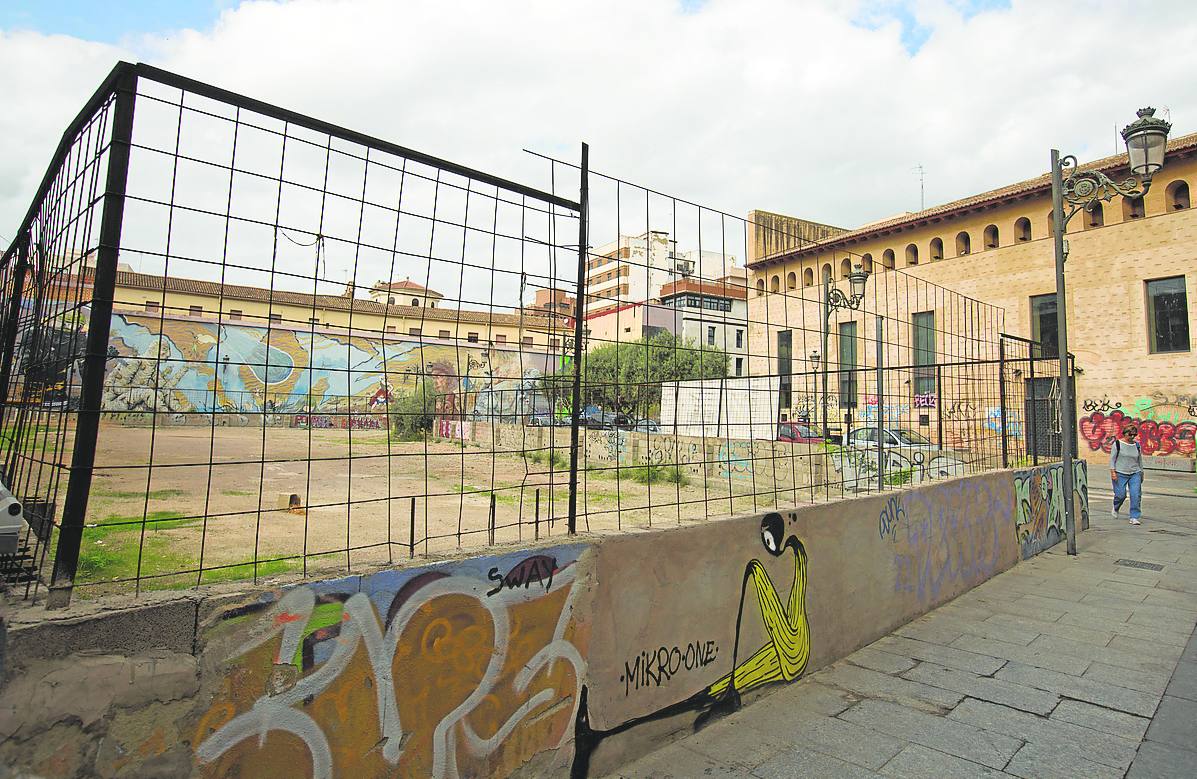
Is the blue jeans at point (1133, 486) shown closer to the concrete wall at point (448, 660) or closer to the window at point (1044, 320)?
the concrete wall at point (448, 660)

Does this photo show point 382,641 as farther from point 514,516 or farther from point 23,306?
point 514,516

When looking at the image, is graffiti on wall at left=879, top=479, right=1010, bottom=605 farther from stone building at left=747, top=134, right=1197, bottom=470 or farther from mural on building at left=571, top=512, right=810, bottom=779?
stone building at left=747, top=134, right=1197, bottom=470

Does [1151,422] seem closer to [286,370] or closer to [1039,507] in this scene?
[1039,507]

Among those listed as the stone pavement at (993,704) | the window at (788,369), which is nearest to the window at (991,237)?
the window at (788,369)

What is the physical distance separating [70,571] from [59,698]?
0.35 m

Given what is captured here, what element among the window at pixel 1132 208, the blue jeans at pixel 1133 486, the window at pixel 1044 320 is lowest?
the blue jeans at pixel 1133 486

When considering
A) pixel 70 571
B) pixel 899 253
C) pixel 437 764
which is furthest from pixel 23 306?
pixel 899 253

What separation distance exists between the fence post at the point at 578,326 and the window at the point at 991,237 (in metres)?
29.6

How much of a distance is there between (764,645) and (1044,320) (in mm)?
27215

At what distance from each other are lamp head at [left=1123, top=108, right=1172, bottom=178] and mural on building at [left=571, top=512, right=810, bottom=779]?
7646mm

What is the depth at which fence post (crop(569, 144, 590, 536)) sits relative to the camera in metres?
3.19

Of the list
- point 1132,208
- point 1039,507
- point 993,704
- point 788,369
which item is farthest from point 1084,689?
point 1132,208

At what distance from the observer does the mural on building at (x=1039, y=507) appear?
27.2 feet

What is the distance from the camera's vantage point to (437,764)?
245cm
